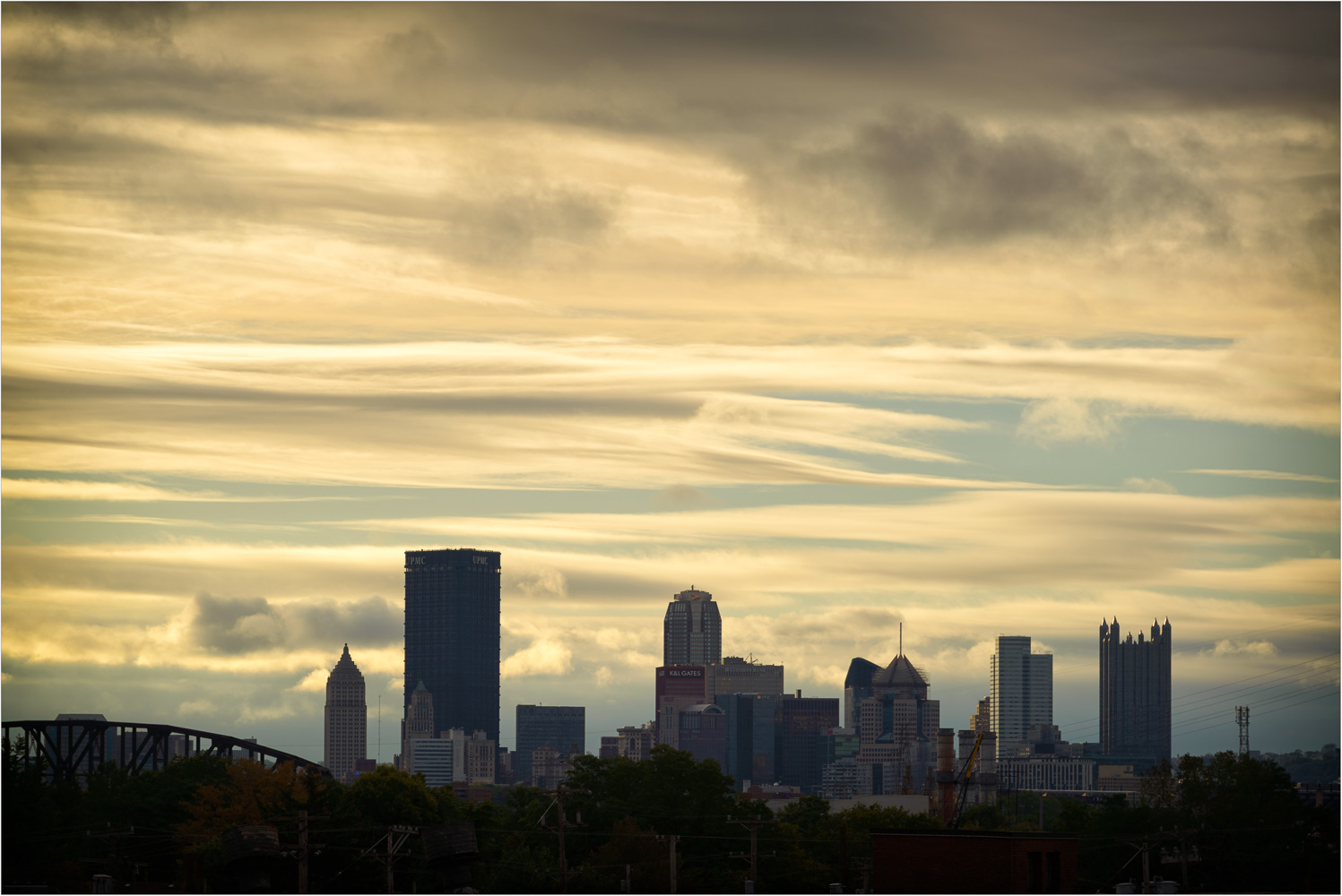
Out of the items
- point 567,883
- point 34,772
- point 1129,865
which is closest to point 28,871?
point 34,772

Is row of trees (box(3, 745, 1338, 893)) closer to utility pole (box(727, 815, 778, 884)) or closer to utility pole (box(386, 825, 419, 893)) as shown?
utility pole (box(727, 815, 778, 884))

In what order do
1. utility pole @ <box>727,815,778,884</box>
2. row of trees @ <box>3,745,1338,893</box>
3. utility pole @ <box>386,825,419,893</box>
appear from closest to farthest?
utility pole @ <box>386,825,419,893</box> < row of trees @ <box>3,745,1338,893</box> < utility pole @ <box>727,815,778,884</box>

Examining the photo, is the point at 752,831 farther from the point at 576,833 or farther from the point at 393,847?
the point at 393,847

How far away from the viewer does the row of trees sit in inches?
3509

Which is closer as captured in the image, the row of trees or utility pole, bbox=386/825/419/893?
utility pole, bbox=386/825/419/893

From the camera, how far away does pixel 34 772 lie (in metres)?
103

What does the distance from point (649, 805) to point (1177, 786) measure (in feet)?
174

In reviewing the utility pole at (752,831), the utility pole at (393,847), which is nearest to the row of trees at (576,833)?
the utility pole at (752,831)

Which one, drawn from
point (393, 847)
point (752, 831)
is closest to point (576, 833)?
point (752, 831)

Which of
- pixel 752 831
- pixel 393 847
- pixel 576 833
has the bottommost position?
pixel 576 833

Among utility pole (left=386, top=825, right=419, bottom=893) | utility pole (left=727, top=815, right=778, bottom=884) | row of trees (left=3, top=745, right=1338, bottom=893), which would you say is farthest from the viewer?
utility pole (left=727, top=815, right=778, bottom=884)

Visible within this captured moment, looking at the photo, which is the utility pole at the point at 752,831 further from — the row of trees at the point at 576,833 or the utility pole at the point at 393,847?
the utility pole at the point at 393,847

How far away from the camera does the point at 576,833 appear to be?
108 metres

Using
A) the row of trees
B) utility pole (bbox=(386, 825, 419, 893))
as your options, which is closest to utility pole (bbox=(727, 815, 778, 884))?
the row of trees
